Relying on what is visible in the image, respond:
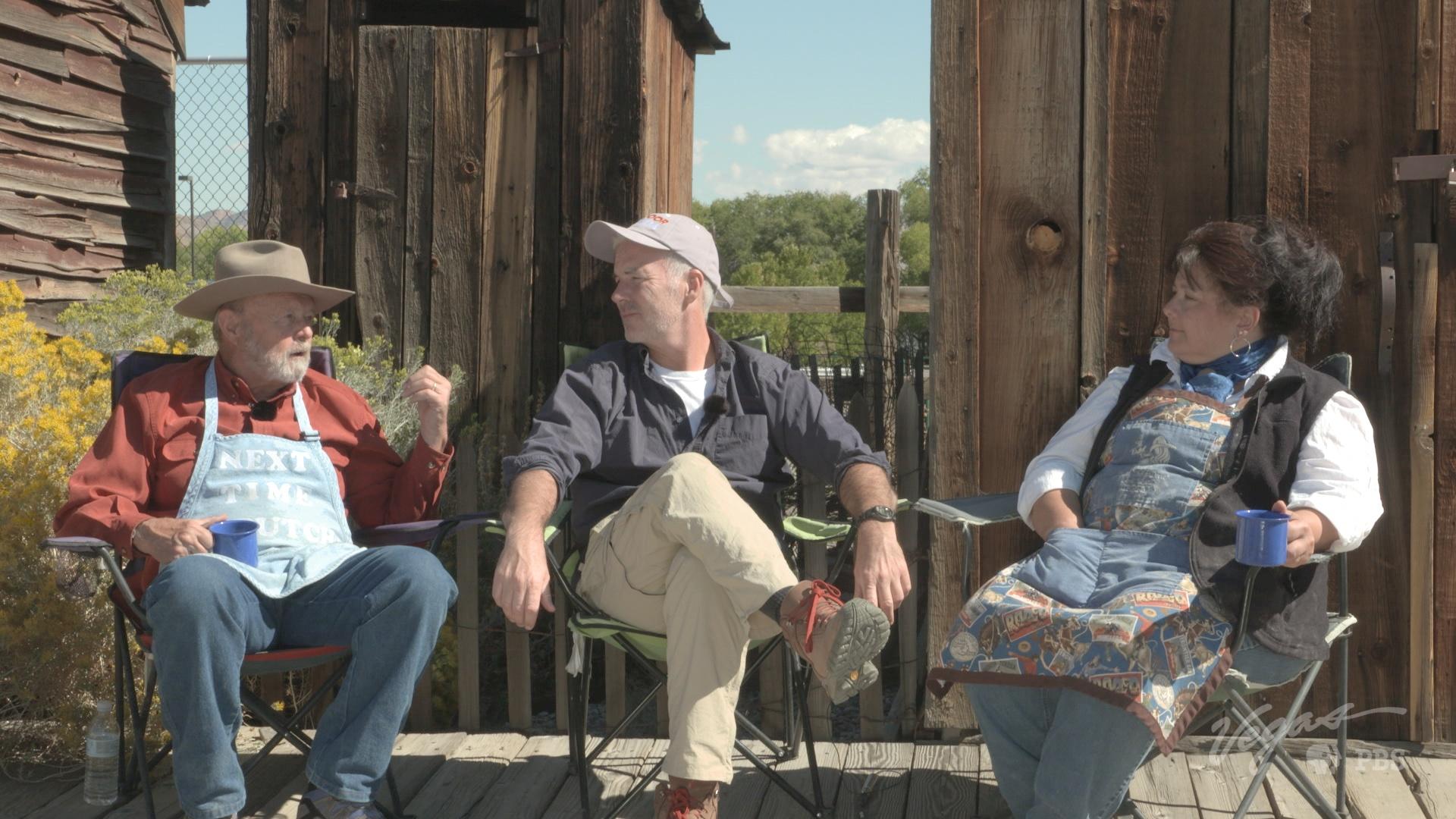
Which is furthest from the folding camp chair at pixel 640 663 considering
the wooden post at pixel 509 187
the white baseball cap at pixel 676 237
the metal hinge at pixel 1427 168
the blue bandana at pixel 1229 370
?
the metal hinge at pixel 1427 168

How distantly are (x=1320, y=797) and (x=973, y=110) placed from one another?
190 cm

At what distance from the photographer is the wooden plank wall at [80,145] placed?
22.7 ft

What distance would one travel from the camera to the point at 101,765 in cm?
329

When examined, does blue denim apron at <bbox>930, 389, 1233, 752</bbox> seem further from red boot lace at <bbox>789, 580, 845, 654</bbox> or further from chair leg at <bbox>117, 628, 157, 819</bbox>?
chair leg at <bbox>117, 628, 157, 819</bbox>

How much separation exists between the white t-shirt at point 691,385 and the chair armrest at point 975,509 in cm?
60

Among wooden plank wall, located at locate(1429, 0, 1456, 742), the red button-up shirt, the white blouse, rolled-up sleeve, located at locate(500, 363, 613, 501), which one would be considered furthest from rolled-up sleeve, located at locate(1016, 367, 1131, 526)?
the red button-up shirt

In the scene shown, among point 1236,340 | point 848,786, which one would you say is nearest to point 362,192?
point 848,786

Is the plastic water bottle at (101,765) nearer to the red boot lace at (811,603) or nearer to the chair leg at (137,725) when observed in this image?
the chair leg at (137,725)

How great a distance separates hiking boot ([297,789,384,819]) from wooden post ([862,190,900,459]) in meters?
2.04

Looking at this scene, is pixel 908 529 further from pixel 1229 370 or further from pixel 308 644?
pixel 308 644

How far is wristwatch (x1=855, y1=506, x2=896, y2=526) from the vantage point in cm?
295

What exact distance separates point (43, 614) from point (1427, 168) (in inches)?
148

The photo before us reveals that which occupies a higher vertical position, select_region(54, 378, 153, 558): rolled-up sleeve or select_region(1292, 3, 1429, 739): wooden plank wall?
select_region(1292, 3, 1429, 739): wooden plank wall

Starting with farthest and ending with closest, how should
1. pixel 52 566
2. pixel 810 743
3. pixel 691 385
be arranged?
pixel 52 566 < pixel 691 385 < pixel 810 743
